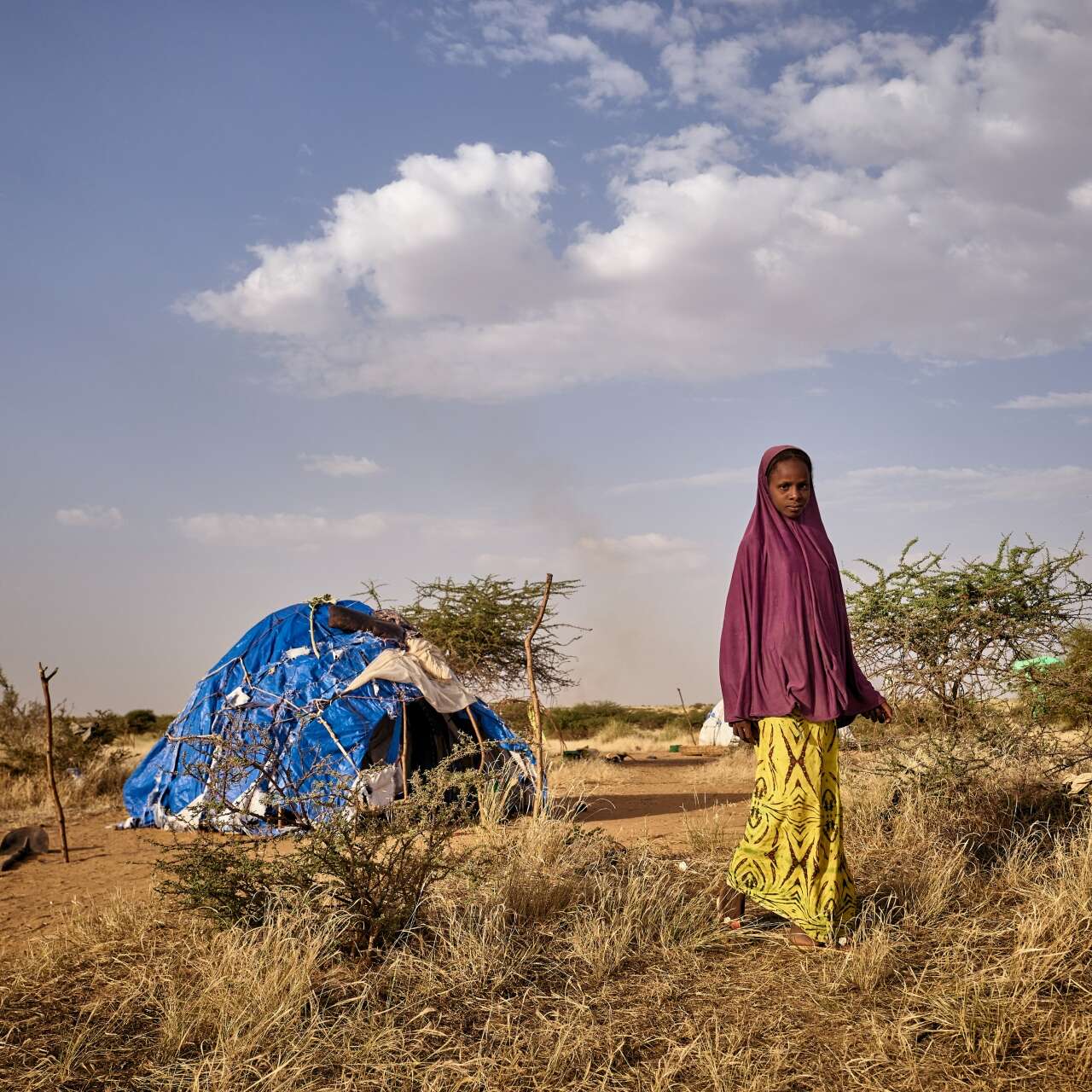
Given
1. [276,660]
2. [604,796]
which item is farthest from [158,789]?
[604,796]

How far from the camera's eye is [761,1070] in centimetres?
314

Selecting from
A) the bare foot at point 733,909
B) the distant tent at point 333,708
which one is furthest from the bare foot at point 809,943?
the distant tent at point 333,708

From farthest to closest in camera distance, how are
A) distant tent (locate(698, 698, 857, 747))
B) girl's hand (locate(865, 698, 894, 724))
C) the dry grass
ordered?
1. distant tent (locate(698, 698, 857, 747))
2. girl's hand (locate(865, 698, 894, 724))
3. the dry grass

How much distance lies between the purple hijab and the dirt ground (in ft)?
7.01

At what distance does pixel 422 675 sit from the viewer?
33.4 ft

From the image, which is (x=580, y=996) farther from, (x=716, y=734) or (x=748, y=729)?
(x=716, y=734)

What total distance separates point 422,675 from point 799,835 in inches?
250

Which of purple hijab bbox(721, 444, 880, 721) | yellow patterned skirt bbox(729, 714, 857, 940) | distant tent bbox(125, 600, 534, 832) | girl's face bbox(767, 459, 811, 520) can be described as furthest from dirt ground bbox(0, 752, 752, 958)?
girl's face bbox(767, 459, 811, 520)

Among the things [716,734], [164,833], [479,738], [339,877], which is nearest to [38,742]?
[164,833]

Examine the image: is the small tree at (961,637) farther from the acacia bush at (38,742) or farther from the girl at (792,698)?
the acacia bush at (38,742)

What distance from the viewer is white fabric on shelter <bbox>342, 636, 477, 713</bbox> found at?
9.93 metres

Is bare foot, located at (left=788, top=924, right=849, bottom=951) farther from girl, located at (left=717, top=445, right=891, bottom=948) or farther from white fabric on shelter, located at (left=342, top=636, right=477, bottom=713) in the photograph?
white fabric on shelter, located at (left=342, top=636, right=477, bottom=713)

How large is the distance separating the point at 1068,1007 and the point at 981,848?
259 centimetres

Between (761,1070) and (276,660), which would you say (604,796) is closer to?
(276,660)
